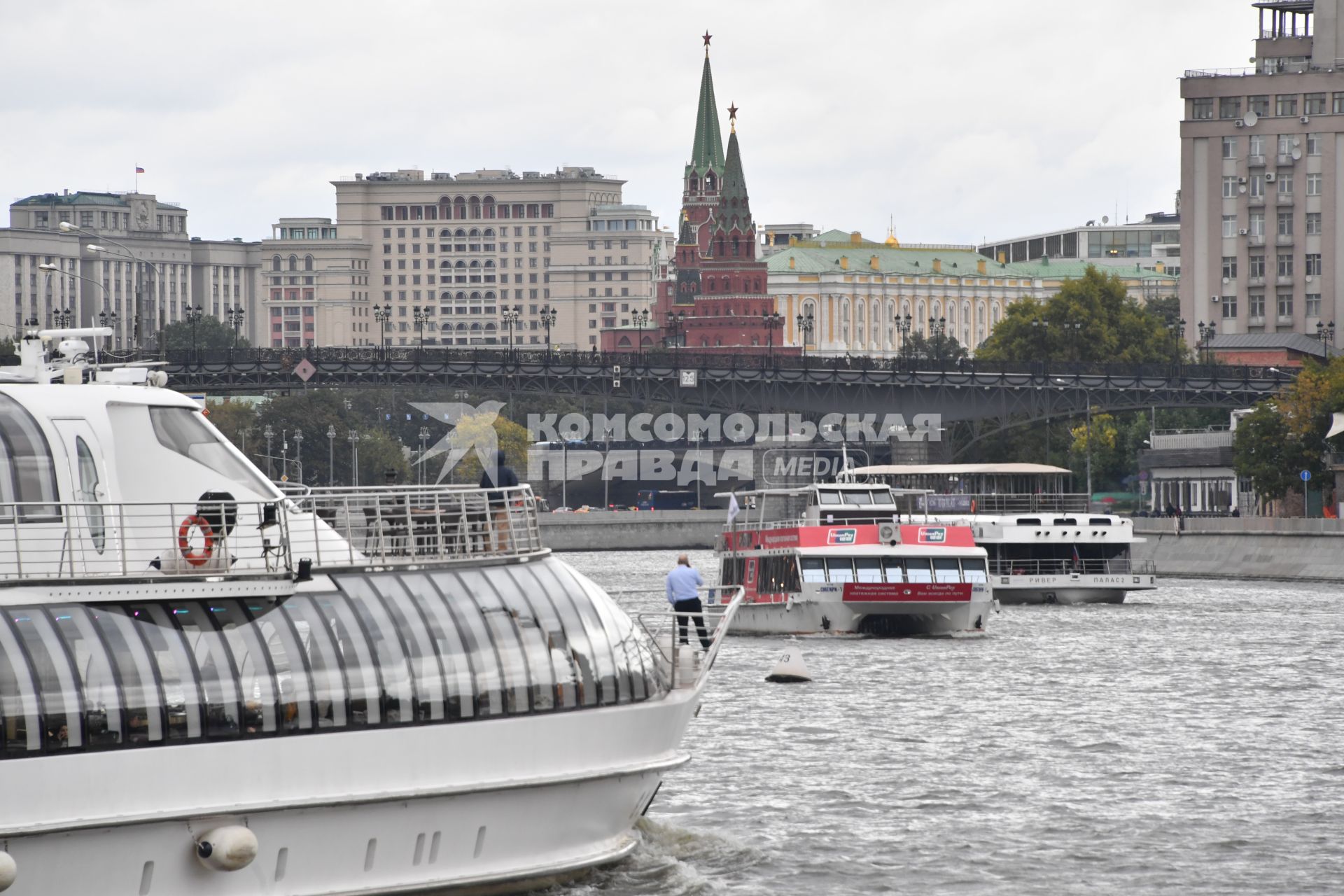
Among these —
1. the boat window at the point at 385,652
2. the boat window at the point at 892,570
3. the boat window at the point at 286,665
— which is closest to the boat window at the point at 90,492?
the boat window at the point at 286,665

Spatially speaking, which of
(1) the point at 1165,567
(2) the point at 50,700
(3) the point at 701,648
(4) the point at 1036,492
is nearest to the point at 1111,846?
(3) the point at 701,648

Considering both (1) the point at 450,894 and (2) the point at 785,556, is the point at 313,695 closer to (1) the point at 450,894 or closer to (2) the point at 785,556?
(1) the point at 450,894

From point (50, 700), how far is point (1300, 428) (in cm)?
8899

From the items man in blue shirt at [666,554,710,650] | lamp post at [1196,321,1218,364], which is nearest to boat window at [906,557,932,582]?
man in blue shirt at [666,554,710,650]

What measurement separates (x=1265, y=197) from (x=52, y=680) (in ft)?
479

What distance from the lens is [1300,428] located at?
101 metres

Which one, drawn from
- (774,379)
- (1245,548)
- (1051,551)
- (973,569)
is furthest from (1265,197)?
(973,569)

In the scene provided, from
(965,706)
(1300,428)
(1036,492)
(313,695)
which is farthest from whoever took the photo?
(1300,428)

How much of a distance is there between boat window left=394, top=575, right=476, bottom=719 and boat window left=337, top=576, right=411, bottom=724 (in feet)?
1.18

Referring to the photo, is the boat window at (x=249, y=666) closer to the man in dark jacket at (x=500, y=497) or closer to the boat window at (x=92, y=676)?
the boat window at (x=92, y=676)

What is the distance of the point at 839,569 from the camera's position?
58.8 metres

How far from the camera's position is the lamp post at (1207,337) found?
147m

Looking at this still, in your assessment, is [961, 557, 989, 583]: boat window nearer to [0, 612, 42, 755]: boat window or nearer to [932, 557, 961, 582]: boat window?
[932, 557, 961, 582]: boat window

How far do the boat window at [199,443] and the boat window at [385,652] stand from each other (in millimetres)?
1802
